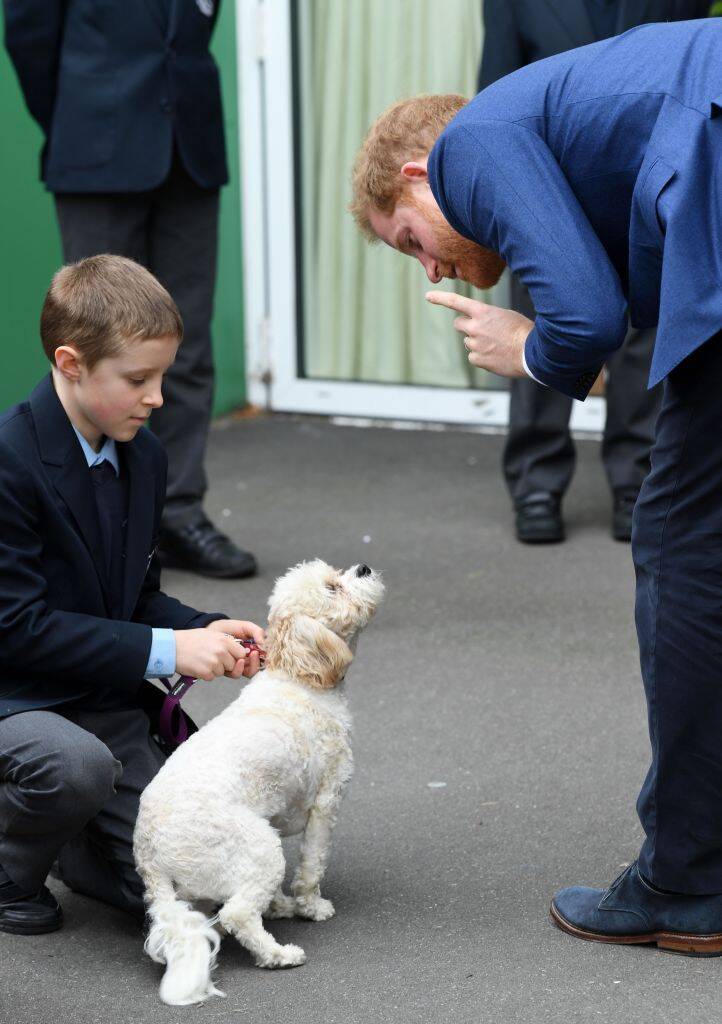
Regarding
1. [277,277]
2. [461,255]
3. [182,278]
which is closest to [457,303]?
[461,255]

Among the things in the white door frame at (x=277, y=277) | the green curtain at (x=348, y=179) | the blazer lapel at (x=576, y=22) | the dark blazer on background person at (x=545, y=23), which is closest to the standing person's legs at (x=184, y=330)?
the dark blazer on background person at (x=545, y=23)

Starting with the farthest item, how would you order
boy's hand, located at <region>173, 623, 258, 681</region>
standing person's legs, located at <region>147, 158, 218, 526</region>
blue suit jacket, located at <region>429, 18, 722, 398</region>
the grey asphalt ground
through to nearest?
standing person's legs, located at <region>147, 158, 218, 526</region> < boy's hand, located at <region>173, 623, 258, 681</region> < the grey asphalt ground < blue suit jacket, located at <region>429, 18, 722, 398</region>

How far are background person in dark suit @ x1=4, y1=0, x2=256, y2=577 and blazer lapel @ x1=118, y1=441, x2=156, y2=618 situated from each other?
1939 mm

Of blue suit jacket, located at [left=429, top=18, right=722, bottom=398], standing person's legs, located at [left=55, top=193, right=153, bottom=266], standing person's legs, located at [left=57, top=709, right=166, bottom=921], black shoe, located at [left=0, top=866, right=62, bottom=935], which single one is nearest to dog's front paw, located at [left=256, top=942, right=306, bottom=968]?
standing person's legs, located at [left=57, top=709, right=166, bottom=921]

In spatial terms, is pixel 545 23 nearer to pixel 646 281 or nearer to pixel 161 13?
pixel 161 13

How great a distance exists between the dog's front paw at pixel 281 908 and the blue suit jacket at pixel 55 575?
19.8 inches

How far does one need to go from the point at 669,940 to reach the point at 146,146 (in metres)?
3.15

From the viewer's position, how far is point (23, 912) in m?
2.74

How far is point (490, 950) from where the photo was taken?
2.65 metres

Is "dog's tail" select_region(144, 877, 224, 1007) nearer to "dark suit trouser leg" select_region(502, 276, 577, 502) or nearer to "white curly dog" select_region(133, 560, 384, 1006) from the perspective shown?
"white curly dog" select_region(133, 560, 384, 1006)

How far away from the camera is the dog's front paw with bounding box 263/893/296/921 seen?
2.74 m

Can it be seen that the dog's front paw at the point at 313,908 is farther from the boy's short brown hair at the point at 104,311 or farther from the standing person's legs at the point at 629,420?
the standing person's legs at the point at 629,420

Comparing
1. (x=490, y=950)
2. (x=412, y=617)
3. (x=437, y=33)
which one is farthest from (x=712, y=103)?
(x=437, y=33)

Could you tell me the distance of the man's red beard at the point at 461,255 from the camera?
2648mm
